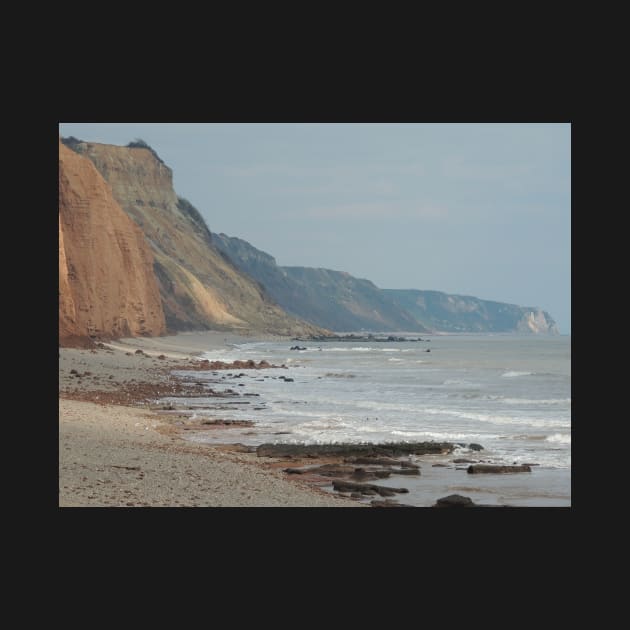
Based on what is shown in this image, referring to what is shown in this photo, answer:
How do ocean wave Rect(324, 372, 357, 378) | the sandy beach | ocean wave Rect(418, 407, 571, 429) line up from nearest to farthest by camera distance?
1. the sandy beach
2. ocean wave Rect(418, 407, 571, 429)
3. ocean wave Rect(324, 372, 357, 378)

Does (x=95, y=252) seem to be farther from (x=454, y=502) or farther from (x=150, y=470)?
(x=454, y=502)

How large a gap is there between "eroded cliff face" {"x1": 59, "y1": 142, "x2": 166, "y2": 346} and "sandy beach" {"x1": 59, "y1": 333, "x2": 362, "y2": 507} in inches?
1169

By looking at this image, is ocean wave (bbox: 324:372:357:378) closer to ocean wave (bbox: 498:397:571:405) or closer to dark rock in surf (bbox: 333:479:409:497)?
ocean wave (bbox: 498:397:571:405)

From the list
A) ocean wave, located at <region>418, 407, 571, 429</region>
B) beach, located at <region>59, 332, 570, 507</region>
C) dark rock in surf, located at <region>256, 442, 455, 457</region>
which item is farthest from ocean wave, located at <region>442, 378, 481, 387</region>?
dark rock in surf, located at <region>256, 442, 455, 457</region>

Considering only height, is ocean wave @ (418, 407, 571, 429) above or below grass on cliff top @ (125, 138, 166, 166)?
below

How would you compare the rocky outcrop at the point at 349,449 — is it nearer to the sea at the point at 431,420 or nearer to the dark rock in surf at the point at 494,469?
the sea at the point at 431,420

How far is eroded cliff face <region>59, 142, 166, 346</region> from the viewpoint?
158 feet

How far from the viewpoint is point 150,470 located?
1045 centimetres

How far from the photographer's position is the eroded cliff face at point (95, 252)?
48.1m

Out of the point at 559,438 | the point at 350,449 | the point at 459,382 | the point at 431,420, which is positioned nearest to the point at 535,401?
the point at 431,420

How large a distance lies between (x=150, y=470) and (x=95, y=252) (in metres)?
42.2

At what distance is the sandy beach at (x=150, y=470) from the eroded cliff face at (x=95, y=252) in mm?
29692

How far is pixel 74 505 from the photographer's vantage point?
759cm
